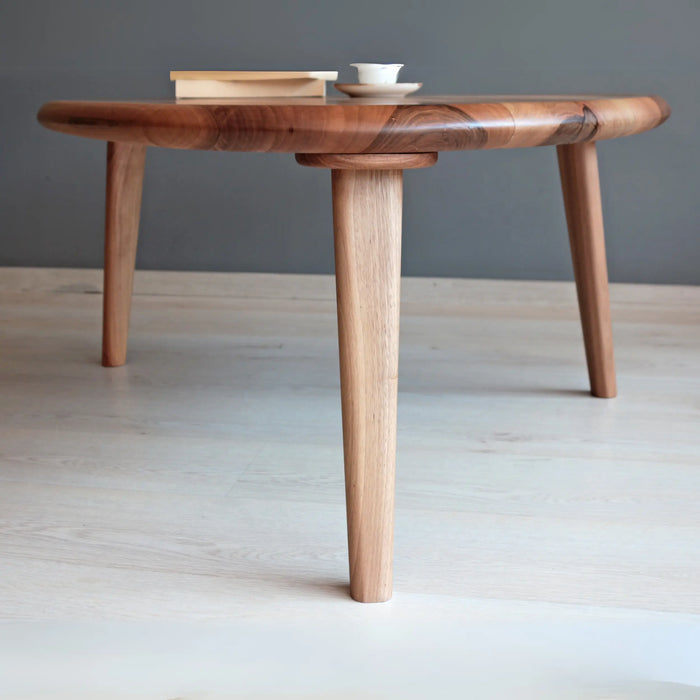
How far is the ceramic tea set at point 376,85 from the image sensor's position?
1112mm

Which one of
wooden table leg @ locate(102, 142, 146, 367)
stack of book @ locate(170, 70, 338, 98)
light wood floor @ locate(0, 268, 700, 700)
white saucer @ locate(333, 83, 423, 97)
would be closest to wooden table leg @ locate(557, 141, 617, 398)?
light wood floor @ locate(0, 268, 700, 700)

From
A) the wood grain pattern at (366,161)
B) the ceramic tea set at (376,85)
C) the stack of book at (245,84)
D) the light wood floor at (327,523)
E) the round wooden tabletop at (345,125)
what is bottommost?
the light wood floor at (327,523)

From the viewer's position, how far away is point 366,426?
0.79m

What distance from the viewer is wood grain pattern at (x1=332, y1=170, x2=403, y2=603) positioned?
76cm

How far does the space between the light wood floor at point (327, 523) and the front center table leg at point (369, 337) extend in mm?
60

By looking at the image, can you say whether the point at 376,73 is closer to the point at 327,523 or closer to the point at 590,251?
the point at 590,251

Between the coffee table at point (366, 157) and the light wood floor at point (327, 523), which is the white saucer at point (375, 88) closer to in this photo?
the coffee table at point (366, 157)

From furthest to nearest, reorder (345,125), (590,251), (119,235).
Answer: (119,235)
(590,251)
(345,125)

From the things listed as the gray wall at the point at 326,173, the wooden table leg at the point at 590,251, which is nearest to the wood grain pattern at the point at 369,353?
the wooden table leg at the point at 590,251

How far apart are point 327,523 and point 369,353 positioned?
253mm

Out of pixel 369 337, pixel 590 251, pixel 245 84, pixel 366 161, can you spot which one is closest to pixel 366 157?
pixel 366 161

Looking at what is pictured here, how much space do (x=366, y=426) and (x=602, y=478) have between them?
394 mm

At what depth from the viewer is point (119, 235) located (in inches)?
55.7

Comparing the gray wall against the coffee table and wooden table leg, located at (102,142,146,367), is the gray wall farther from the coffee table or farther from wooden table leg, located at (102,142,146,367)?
the coffee table
